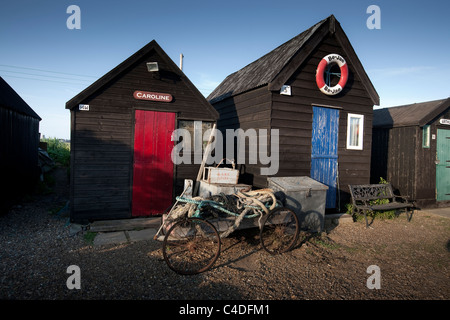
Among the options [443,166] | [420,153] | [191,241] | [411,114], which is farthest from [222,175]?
[443,166]

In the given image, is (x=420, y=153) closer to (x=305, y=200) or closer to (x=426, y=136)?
(x=426, y=136)

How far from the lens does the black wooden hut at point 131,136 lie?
23.5ft

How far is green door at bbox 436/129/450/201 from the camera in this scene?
35.0 feet

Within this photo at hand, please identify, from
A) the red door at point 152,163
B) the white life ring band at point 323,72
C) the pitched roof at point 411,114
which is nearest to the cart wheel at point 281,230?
the red door at point 152,163

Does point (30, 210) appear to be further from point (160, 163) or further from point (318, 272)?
point (318, 272)

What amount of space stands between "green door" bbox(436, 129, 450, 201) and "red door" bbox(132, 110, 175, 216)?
10414 millimetres

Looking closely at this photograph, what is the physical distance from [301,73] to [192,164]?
4.34 m

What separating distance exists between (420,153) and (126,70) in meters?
10.8

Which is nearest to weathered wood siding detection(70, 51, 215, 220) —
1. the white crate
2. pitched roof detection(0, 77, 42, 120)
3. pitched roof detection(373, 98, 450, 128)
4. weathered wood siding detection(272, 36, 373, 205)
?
the white crate

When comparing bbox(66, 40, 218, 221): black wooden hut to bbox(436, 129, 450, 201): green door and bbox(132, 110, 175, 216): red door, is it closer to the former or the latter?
bbox(132, 110, 175, 216): red door

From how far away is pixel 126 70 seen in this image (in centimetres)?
748

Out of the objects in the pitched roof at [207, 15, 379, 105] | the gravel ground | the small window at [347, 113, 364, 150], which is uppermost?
the pitched roof at [207, 15, 379, 105]

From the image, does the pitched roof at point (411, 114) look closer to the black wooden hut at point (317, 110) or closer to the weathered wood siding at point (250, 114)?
the black wooden hut at point (317, 110)
